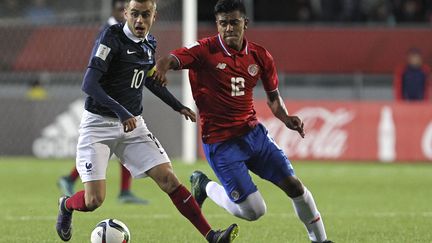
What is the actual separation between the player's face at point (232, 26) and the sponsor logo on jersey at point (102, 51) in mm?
876

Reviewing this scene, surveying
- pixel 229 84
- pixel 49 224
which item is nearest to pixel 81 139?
pixel 229 84

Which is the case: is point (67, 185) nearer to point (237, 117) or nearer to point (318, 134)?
point (237, 117)

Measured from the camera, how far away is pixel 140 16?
25.3 feet

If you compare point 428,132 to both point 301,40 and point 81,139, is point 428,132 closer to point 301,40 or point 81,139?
point 301,40

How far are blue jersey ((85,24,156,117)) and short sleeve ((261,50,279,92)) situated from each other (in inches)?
35.6

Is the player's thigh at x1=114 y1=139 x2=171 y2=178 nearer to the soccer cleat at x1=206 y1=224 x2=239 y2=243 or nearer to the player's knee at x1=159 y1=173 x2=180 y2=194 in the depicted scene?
the player's knee at x1=159 y1=173 x2=180 y2=194

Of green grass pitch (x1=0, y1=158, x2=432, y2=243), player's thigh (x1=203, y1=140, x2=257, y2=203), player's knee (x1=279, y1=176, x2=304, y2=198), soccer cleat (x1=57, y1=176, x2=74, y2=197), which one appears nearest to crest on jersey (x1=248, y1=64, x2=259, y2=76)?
player's thigh (x1=203, y1=140, x2=257, y2=203)

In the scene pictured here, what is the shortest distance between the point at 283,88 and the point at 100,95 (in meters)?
12.0

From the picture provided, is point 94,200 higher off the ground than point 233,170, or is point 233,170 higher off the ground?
point 233,170

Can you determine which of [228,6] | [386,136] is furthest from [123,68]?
[386,136]

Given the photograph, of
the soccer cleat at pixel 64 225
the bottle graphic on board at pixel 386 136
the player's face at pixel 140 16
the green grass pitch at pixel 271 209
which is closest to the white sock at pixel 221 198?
the green grass pitch at pixel 271 209

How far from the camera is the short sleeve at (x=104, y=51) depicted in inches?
296

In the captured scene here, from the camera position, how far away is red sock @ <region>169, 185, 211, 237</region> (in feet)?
24.9

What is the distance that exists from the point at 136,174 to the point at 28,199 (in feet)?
Result: 14.8
